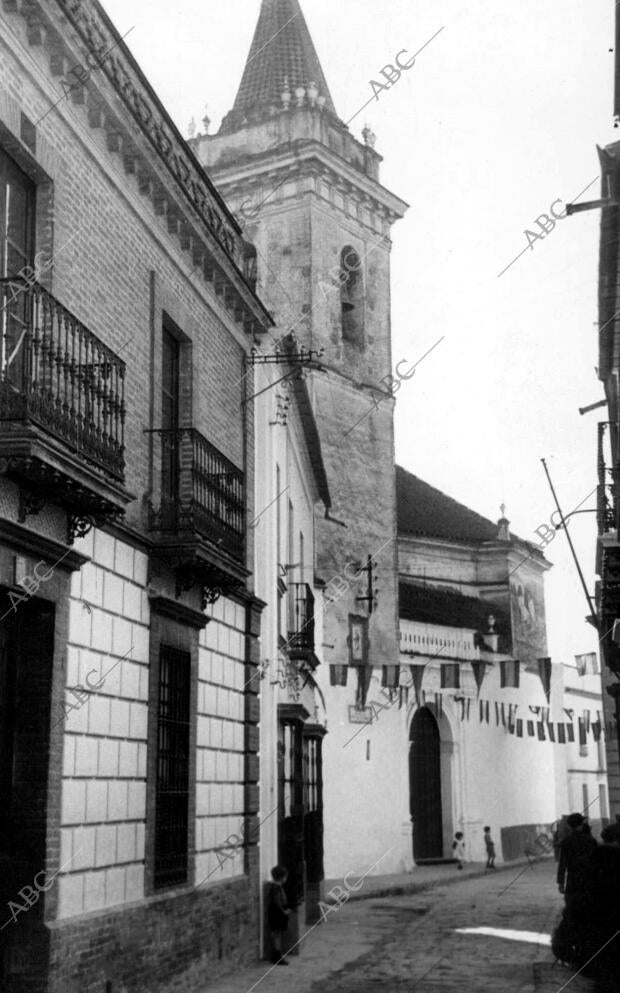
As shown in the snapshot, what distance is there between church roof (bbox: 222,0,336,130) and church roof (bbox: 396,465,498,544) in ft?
41.7

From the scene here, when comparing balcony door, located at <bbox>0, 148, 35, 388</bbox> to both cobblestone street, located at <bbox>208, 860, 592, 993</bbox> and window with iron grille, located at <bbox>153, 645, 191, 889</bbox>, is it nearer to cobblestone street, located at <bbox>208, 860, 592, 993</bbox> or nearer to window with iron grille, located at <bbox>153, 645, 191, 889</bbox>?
window with iron grille, located at <bbox>153, 645, 191, 889</bbox>

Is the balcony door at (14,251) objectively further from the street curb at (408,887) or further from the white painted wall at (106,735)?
the street curb at (408,887)

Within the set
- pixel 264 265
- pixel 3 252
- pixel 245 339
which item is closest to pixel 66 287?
pixel 3 252

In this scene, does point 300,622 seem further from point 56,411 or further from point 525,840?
point 525,840

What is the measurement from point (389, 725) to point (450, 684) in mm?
1854

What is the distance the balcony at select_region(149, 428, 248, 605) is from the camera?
1123cm

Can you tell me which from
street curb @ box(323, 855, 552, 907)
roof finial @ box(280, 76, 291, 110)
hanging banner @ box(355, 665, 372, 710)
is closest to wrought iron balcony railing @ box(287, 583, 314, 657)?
street curb @ box(323, 855, 552, 907)

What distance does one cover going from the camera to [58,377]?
8.20 meters

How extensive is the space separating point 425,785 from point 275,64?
1982 centimetres

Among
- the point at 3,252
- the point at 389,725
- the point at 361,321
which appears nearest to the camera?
the point at 3,252

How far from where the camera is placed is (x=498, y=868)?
31.9m

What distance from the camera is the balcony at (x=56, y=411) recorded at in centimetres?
782

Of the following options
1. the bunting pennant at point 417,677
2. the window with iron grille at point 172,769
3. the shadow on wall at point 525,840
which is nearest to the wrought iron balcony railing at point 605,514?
the window with iron grille at point 172,769

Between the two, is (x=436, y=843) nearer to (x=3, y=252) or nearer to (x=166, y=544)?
(x=166, y=544)
